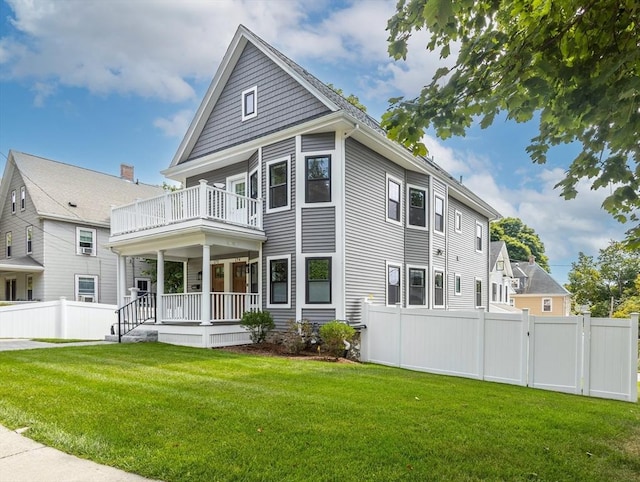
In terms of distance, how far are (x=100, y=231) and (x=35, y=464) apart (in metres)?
21.3

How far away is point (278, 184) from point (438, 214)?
7.24 m

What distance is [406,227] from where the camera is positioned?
1516cm

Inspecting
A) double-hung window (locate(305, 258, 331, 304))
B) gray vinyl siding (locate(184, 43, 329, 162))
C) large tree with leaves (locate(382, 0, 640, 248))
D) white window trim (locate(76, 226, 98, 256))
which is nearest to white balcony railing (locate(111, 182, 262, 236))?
double-hung window (locate(305, 258, 331, 304))

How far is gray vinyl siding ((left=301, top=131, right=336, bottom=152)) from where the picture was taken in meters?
12.1

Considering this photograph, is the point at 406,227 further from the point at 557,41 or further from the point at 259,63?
the point at 557,41

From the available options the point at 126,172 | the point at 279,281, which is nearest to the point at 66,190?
the point at 126,172

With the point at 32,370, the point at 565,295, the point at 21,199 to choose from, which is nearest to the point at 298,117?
the point at 32,370

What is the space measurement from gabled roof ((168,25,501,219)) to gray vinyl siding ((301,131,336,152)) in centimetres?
71

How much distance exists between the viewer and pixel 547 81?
138 inches

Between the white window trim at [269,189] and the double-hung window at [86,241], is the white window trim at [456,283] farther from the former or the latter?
the double-hung window at [86,241]

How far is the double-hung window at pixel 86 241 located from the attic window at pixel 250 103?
12770mm

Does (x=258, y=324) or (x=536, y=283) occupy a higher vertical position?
(x=258, y=324)

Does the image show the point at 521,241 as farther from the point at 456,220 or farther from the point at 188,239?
the point at 188,239

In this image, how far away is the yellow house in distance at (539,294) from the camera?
1473 inches
